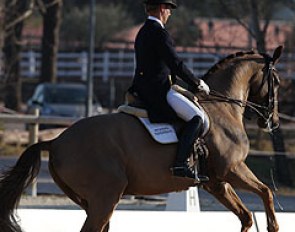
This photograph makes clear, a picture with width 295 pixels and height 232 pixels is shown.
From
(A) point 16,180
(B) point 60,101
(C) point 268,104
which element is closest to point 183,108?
(C) point 268,104

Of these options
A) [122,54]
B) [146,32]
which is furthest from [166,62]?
[122,54]

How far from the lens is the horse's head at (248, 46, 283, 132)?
34.9ft

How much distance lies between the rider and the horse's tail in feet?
3.70

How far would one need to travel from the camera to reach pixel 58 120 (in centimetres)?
1747

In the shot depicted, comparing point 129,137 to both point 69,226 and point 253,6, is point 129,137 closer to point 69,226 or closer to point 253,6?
point 69,226

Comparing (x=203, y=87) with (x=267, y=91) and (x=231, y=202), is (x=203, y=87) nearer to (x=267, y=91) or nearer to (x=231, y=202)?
(x=267, y=91)

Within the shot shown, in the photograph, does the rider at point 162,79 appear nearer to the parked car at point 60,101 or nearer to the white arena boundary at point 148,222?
the white arena boundary at point 148,222

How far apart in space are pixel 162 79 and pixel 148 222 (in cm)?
205

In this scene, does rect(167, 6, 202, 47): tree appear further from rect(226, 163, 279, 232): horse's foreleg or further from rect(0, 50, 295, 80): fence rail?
rect(226, 163, 279, 232): horse's foreleg

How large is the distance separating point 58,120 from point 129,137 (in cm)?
836

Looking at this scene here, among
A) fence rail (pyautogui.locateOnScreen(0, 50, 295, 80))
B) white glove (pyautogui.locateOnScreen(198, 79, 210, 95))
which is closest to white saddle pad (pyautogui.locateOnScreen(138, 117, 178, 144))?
white glove (pyautogui.locateOnScreen(198, 79, 210, 95))

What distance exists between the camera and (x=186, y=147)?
938cm

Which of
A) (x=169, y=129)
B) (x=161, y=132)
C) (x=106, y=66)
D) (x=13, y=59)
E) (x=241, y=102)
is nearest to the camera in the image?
(x=161, y=132)

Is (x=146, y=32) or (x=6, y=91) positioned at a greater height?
(x=146, y=32)
